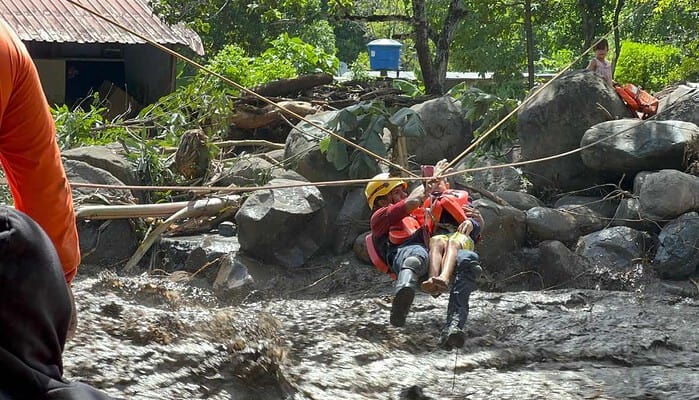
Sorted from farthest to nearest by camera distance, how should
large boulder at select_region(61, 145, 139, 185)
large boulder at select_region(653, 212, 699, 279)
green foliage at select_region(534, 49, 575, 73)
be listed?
green foliage at select_region(534, 49, 575, 73) < large boulder at select_region(61, 145, 139, 185) < large boulder at select_region(653, 212, 699, 279)

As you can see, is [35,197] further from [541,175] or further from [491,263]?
[541,175]

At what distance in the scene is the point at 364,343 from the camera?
24.7ft

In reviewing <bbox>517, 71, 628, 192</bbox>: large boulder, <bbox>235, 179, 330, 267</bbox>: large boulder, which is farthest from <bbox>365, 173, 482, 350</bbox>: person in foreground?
<bbox>517, 71, 628, 192</bbox>: large boulder

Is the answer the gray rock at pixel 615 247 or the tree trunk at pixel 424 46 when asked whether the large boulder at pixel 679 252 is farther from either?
the tree trunk at pixel 424 46

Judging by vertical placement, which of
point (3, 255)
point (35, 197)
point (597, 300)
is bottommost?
point (597, 300)

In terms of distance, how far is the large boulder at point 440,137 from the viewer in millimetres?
12836

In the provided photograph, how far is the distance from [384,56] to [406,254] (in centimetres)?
1844

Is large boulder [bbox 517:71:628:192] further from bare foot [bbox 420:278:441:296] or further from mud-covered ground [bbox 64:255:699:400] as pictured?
bare foot [bbox 420:278:441:296]

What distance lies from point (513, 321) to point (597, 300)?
3.49 ft

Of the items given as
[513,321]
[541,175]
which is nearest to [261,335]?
[513,321]

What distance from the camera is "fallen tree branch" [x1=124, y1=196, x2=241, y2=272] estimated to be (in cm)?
1034

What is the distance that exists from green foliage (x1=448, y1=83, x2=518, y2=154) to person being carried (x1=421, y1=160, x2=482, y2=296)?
4175 millimetres

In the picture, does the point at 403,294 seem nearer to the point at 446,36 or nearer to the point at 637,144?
the point at 637,144

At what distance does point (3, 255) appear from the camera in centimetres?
147
